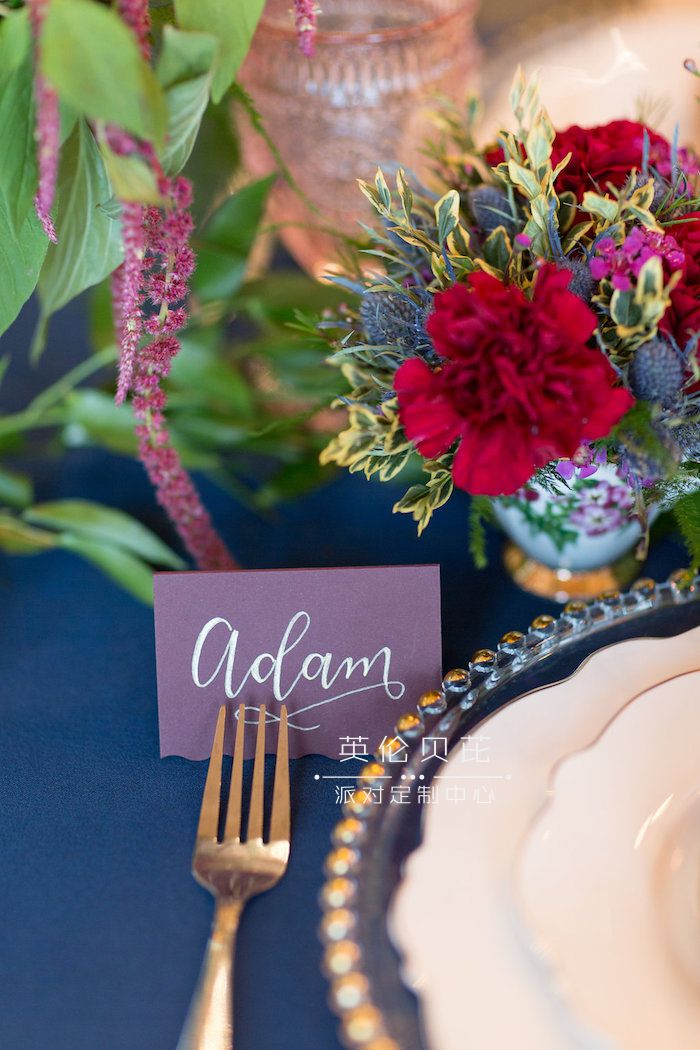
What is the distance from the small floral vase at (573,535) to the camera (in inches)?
19.8

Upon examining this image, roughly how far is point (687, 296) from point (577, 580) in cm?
22

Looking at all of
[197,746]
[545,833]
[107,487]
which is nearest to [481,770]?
[545,833]

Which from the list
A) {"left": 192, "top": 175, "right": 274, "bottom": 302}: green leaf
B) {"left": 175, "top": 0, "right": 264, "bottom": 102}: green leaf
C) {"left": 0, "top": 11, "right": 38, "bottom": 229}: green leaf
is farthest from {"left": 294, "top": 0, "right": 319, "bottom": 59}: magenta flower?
{"left": 192, "top": 175, "right": 274, "bottom": 302}: green leaf

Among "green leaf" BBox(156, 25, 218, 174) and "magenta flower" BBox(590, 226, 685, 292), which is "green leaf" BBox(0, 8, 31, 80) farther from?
"magenta flower" BBox(590, 226, 685, 292)

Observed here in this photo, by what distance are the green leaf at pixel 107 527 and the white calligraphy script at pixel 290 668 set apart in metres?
0.13

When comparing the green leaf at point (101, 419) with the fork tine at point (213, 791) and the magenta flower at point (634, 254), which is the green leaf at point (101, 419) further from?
the magenta flower at point (634, 254)

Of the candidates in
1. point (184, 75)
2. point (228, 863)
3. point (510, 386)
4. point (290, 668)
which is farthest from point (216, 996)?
point (184, 75)

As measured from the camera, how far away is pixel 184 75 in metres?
0.39

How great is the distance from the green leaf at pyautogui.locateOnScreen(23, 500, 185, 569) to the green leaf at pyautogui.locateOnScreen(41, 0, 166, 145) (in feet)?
1.03

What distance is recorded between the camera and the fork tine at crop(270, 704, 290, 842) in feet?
1.42

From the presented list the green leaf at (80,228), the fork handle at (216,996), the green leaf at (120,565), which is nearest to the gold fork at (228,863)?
the fork handle at (216,996)

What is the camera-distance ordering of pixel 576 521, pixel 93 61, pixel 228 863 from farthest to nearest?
pixel 576 521
pixel 228 863
pixel 93 61

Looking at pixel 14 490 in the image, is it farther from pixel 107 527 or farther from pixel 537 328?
pixel 537 328

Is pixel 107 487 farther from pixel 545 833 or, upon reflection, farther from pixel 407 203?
pixel 545 833
